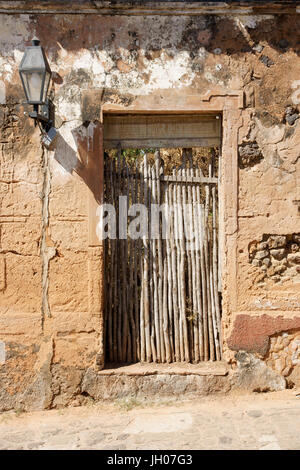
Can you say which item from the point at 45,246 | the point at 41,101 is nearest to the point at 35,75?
the point at 41,101

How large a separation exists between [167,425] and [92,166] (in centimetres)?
247

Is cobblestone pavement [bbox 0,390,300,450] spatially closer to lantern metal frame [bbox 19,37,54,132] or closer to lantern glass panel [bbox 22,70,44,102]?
lantern metal frame [bbox 19,37,54,132]

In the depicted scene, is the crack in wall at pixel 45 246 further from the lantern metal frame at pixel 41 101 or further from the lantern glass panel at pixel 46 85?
the lantern glass panel at pixel 46 85

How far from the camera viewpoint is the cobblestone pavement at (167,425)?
394cm

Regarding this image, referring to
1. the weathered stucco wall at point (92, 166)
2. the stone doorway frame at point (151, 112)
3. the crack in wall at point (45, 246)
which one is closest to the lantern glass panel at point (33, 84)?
the weathered stucco wall at point (92, 166)

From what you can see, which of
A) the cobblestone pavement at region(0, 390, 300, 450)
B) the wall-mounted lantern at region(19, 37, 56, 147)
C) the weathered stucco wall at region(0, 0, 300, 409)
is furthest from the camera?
the weathered stucco wall at region(0, 0, 300, 409)

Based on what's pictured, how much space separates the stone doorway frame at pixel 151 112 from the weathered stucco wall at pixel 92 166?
1cm

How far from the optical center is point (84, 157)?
4.77 m

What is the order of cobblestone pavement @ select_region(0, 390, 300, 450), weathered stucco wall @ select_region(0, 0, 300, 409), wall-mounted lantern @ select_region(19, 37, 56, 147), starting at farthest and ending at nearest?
weathered stucco wall @ select_region(0, 0, 300, 409), wall-mounted lantern @ select_region(19, 37, 56, 147), cobblestone pavement @ select_region(0, 390, 300, 450)

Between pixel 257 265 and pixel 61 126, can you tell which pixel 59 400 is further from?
pixel 61 126

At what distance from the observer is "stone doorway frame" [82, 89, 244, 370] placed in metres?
4.74

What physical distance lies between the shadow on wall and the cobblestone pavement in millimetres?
2037

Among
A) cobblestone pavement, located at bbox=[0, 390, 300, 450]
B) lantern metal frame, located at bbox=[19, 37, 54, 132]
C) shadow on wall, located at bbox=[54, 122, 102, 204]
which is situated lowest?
cobblestone pavement, located at bbox=[0, 390, 300, 450]

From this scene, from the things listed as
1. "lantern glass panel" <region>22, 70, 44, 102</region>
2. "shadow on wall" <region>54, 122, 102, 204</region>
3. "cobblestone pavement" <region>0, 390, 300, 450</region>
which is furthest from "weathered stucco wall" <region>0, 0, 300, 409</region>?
"lantern glass panel" <region>22, 70, 44, 102</region>
